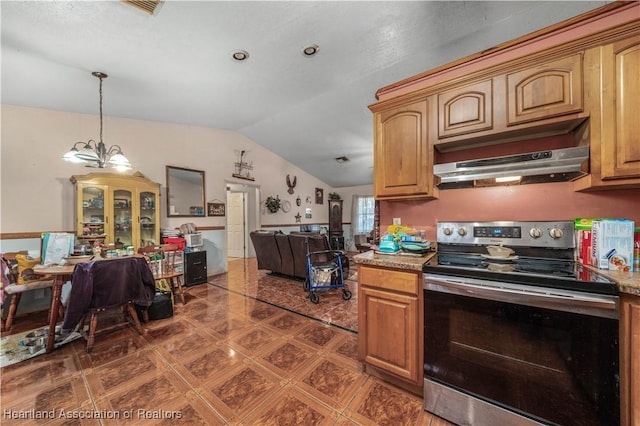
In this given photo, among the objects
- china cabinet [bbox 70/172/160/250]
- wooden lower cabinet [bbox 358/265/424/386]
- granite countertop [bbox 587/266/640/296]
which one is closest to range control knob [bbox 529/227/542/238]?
granite countertop [bbox 587/266/640/296]

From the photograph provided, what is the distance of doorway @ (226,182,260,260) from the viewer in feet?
19.5

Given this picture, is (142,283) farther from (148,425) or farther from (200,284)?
(200,284)

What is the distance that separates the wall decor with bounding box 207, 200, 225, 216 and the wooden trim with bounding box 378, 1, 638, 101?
3.85 m

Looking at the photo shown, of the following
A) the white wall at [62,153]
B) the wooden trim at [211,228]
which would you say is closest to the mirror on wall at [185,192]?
the white wall at [62,153]

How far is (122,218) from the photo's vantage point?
3355 mm

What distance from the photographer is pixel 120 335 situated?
2.28 m

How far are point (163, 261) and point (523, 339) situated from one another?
3768 mm

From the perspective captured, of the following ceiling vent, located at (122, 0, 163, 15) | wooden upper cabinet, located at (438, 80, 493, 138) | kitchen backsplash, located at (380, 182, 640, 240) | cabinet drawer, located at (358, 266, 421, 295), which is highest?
ceiling vent, located at (122, 0, 163, 15)

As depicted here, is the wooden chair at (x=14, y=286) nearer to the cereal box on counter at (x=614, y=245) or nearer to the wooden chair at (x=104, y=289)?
the wooden chair at (x=104, y=289)

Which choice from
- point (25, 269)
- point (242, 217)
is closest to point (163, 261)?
point (25, 269)

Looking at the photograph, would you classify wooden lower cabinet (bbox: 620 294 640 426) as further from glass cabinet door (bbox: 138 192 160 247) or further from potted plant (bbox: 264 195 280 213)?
potted plant (bbox: 264 195 280 213)

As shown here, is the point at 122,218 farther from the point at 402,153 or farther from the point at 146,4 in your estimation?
the point at 402,153

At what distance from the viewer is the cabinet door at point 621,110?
1.24 metres

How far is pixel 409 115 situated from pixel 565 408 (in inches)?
74.3
